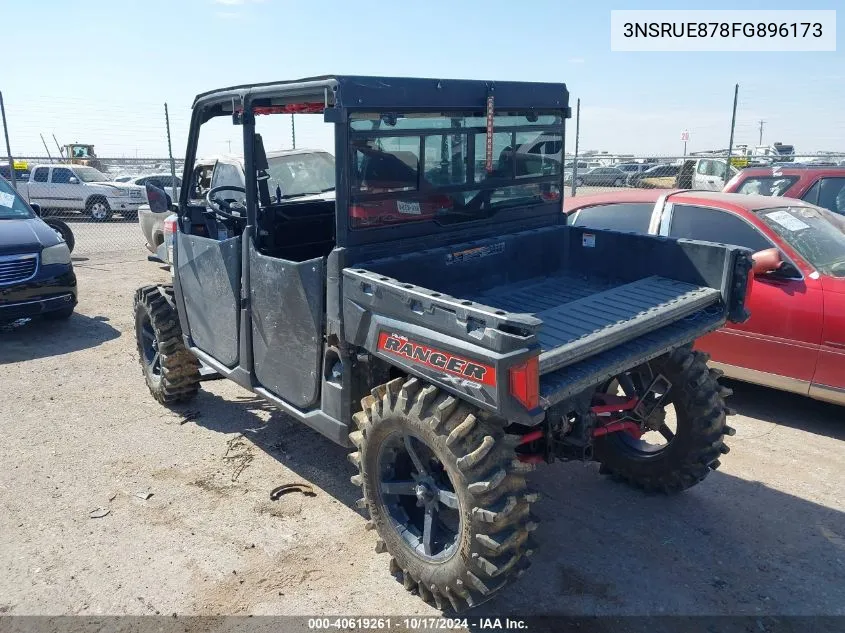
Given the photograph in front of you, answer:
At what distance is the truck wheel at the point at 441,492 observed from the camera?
274 centimetres

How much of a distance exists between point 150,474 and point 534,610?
8.78ft

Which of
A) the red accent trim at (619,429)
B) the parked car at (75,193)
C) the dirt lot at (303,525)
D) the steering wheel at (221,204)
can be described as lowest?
the dirt lot at (303,525)

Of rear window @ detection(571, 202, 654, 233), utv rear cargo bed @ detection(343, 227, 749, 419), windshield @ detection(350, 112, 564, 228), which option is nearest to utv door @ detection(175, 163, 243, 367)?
windshield @ detection(350, 112, 564, 228)

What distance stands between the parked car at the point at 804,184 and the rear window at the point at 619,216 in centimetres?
277

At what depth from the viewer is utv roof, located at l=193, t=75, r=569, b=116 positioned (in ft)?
10.6

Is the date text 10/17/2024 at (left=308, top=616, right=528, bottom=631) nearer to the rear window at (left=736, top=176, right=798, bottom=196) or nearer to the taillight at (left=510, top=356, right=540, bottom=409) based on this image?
the taillight at (left=510, top=356, right=540, bottom=409)

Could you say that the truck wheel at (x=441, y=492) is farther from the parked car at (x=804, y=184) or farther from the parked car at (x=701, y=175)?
the parked car at (x=701, y=175)

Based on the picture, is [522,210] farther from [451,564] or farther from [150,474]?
[150,474]

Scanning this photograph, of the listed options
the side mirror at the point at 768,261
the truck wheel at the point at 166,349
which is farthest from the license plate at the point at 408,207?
the side mirror at the point at 768,261

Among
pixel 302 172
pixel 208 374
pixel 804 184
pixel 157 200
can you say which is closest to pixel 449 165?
pixel 157 200

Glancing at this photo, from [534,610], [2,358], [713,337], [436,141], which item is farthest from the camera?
[2,358]

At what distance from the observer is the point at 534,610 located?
3.17 m

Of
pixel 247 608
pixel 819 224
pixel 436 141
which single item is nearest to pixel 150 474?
pixel 247 608

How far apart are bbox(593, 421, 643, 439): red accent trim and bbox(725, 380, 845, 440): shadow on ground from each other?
1.84 meters
